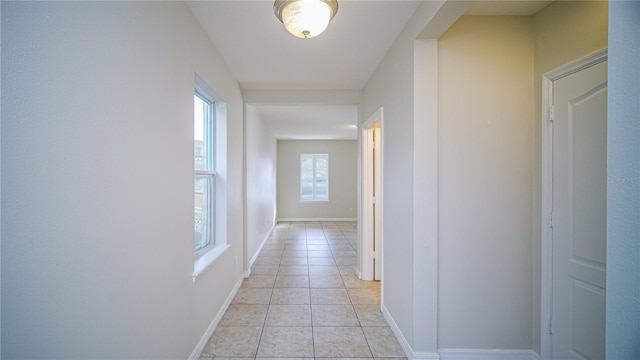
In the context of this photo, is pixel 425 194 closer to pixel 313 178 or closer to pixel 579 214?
pixel 579 214

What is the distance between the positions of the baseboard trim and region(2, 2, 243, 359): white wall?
1866mm

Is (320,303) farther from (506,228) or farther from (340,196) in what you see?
(340,196)

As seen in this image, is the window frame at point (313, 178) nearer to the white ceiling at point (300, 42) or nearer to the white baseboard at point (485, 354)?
the white ceiling at point (300, 42)

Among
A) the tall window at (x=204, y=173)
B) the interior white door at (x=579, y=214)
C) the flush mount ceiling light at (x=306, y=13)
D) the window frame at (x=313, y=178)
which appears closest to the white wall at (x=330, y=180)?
the window frame at (x=313, y=178)

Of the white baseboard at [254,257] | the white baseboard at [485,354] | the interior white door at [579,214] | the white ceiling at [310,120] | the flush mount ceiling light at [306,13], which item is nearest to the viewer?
the flush mount ceiling light at [306,13]

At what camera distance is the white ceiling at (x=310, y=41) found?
1.83 metres

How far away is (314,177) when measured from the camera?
353 inches

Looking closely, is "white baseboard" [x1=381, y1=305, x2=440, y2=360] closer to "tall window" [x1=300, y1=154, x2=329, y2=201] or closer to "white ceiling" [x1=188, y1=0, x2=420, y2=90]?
"white ceiling" [x1=188, y1=0, x2=420, y2=90]

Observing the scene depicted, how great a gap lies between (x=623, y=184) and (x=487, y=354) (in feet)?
6.07

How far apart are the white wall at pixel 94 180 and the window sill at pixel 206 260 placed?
0.68ft

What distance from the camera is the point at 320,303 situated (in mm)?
2967

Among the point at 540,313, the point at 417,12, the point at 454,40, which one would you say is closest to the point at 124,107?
the point at 417,12

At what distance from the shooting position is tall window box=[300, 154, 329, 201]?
891cm

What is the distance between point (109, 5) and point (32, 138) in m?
0.64
